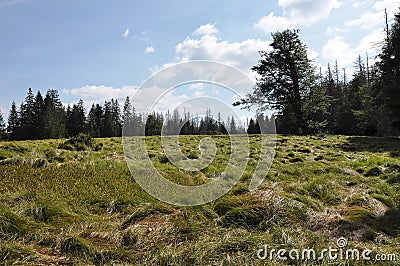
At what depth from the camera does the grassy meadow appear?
4012mm

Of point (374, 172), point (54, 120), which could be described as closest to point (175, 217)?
point (374, 172)

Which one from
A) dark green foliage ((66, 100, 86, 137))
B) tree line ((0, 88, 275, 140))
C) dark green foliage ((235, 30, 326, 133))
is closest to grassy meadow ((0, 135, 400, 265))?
dark green foliage ((235, 30, 326, 133))

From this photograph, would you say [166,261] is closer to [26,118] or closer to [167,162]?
[167,162]

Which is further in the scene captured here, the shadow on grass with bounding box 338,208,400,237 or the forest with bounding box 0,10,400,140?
the forest with bounding box 0,10,400,140

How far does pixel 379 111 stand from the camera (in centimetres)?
3083

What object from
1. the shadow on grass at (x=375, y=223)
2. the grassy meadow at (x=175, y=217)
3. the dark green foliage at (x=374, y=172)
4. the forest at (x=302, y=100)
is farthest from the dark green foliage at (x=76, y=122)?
the shadow on grass at (x=375, y=223)

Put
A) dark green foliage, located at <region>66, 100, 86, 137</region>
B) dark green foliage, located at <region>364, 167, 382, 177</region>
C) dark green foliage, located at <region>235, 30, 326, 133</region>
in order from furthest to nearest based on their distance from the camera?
dark green foliage, located at <region>66, 100, 86, 137</region> → dark green foliage, located at <region>235, 30, 326, 133</region> → dark green foliage, located at <region>364, 167, 382, 177</region>

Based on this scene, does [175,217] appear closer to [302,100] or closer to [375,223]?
[375,223]

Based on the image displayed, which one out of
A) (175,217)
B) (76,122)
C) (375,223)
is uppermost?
(76,122)

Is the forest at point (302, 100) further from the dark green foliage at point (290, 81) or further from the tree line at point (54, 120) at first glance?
the tree line at point (54, 120)

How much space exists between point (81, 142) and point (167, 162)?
409cm

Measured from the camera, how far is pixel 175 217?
17.2ft

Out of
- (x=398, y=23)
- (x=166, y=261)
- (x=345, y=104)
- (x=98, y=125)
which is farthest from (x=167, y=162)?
(x=98, y=125)

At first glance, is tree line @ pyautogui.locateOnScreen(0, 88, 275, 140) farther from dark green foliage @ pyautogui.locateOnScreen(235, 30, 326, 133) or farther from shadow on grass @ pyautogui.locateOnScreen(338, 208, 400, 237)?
shadow on grass @ pyautogui.locateOnScreen(338, 208, 400, 237)
